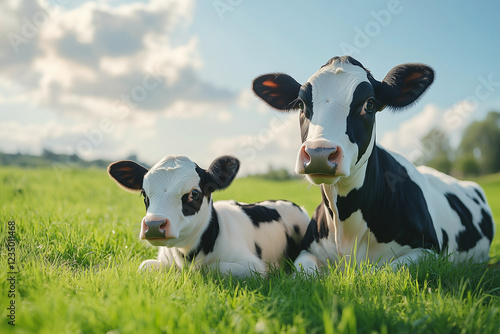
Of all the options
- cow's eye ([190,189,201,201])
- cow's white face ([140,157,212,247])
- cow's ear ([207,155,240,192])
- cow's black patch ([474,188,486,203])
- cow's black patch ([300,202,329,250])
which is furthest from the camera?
cow's black patch ([474,188,486,203])

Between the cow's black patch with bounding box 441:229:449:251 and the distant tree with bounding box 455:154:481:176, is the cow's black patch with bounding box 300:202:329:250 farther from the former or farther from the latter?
the distant tree with bounding box 455:154:481:176

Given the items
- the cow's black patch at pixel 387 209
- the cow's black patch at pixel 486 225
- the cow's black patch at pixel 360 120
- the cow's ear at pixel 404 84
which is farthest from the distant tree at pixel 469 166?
the cow's black patch at pixel 360 120

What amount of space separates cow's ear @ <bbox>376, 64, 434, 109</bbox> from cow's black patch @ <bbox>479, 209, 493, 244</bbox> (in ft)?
10.8

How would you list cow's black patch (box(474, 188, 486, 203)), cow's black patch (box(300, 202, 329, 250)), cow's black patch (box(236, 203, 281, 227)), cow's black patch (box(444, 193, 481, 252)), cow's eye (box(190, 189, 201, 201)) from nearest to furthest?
cow's eye (box(190, 189, 201, 201)) → cow's black patch (box(300, 202, 329, 250)) → cow's black patch (box(236, 203, 281, 227)) → cow's black patch (box(444, 193, 481, 252)) → cow's black patch (box(474, 188, 486, 203))

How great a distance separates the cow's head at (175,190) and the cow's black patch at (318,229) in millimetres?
1216

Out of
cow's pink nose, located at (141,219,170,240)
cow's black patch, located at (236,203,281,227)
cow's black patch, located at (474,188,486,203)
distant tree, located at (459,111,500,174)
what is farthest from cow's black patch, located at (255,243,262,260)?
distant tree, located at (459,111,500,174)

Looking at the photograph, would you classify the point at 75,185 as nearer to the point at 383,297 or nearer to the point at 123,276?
the point at 123,276

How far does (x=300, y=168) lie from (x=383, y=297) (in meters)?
1.22

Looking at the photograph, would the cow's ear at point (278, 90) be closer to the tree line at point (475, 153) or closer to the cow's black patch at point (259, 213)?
the cow's black patch at point (259, 213)

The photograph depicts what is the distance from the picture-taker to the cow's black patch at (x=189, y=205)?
433 cm

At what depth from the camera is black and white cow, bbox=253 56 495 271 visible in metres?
3.93

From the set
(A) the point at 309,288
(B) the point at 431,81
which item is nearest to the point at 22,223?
(A) the point at 309,288

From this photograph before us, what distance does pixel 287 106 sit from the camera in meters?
5.16

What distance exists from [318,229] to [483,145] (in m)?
76.7
